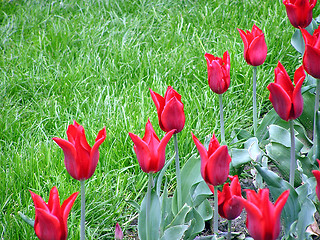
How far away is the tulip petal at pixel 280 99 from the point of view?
137cm

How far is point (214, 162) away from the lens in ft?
4.29

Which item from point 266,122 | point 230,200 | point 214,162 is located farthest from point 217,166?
point 266,122

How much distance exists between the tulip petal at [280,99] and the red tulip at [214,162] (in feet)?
0.75

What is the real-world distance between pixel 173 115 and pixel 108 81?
149cm

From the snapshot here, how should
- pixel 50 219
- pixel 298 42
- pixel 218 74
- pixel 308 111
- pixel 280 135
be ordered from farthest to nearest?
pixel 298 42 → pixel 308 111 → pixel 280 135 → pixel 218 74 → pixel 50 219

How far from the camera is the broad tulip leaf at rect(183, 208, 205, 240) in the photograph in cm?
162

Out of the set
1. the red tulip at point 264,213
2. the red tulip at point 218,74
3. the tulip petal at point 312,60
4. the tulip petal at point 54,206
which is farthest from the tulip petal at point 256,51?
the tulip petal at point 54,206

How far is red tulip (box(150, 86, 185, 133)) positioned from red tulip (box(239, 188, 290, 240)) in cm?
47

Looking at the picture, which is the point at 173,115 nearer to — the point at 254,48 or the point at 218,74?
the point at 218,74

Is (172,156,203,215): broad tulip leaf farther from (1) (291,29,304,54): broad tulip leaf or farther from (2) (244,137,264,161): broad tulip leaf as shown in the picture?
(1) (291,29,304,54): broad tulip leaf

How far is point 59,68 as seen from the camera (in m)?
3.09

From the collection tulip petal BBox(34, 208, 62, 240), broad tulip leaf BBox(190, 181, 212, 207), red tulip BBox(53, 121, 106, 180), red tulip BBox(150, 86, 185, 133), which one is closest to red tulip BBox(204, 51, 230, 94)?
red tulip BBox(150, 86, 185, 133)

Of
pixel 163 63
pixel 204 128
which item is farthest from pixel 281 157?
pixel 163 63

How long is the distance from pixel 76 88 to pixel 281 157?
146cm
